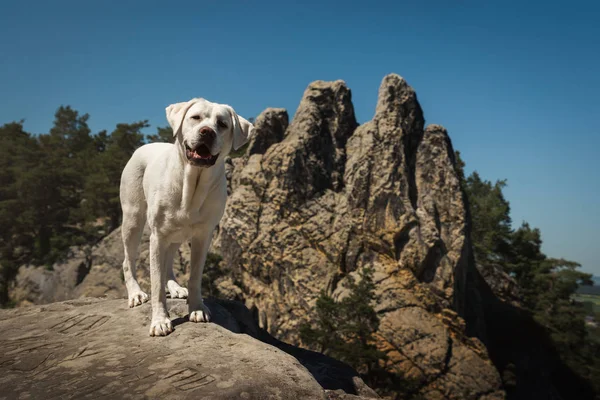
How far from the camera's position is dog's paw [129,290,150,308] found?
5.36m

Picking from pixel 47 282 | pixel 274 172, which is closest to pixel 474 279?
pixel 274 172

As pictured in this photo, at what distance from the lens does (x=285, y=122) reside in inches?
1193

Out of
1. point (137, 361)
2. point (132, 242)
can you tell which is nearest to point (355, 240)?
point (132, 242)

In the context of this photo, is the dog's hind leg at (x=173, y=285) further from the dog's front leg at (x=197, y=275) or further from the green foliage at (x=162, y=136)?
the green foliage at (x=162, y=136)

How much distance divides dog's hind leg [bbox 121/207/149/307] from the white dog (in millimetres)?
643

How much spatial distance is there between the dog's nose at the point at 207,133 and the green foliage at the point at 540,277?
3239 cm

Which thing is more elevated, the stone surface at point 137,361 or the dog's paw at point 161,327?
the dog's paw at point 161,327

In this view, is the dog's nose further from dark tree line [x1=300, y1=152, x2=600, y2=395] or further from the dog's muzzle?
dark tree line [x1=300, y1=152, x2=600, y2=395]

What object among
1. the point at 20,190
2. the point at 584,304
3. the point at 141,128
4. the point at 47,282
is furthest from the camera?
the point at 141,128

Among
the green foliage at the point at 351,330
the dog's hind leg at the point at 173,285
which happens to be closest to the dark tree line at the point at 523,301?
the green foliage at the point at 351,330

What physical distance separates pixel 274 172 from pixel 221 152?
21.7m

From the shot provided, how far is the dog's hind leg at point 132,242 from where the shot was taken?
18.1ft

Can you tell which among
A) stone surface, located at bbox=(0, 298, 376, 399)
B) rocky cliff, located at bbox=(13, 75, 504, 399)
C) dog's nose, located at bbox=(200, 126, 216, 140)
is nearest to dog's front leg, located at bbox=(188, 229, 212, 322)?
stone surface, located at bbox=(0, 298, 376, 399)

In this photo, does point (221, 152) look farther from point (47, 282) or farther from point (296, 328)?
point (47, 282)
